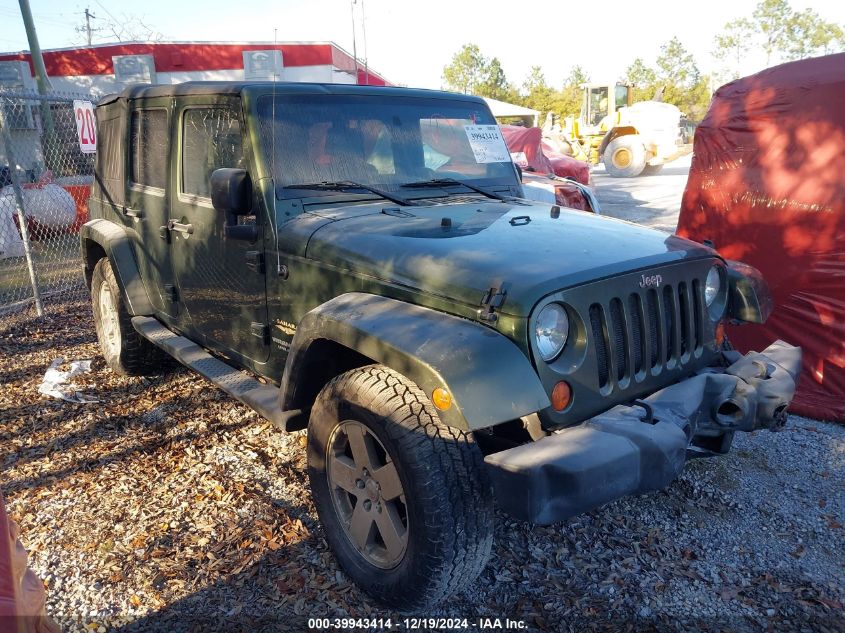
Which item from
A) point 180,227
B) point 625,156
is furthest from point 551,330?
point 625,156

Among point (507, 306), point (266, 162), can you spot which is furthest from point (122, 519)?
point (507, 306)

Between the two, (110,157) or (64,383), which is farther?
(64,383)

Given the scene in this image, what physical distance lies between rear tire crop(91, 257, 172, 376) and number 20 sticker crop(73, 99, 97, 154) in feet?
7.45

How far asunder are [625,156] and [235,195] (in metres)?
21.5

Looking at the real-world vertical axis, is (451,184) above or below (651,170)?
above

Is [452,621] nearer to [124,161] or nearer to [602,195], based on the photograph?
[124,161]

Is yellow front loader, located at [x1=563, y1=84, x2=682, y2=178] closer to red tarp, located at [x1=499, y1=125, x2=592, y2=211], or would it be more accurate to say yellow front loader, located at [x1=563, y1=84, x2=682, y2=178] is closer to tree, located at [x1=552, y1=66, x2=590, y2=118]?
red tarp, located at [x1=499, y1=125, x2=592, y2=211]

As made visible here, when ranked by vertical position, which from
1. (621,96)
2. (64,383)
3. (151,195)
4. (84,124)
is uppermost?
(621,96)

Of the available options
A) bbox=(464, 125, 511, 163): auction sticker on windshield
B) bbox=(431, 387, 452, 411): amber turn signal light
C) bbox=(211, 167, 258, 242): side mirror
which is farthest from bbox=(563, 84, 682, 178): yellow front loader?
bbox=(431, 387, 452, 411): amber turn signal light

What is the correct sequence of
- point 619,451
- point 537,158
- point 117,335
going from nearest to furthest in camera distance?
point 619,451 < point 117,335 < point 537,158

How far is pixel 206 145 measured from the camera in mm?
3672

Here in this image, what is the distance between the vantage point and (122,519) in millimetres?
3352

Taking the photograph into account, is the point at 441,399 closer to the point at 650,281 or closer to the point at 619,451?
the point at 619,451

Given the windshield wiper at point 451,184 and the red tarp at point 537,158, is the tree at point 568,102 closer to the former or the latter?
the red tarp at point 537,158
